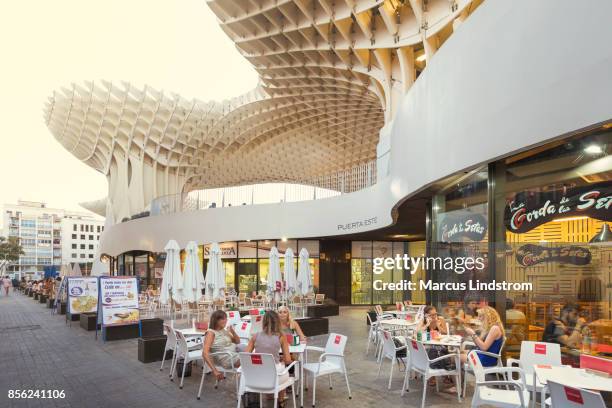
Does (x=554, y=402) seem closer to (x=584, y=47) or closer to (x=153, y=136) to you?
(x=584, y=47)

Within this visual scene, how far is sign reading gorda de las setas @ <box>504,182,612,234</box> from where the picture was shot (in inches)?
204

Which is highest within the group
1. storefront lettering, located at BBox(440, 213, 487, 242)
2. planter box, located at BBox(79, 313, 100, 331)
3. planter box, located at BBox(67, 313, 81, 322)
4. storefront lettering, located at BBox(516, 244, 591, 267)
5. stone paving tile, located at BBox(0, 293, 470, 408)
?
storefront lettering, located at BBox(440, 213, 487, 242)

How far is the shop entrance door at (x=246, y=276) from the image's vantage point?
76.8 feet

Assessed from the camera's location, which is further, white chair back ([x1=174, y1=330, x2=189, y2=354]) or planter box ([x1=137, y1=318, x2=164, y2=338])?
planter box ([x1=137, y1=318, x2=164, y2=338])

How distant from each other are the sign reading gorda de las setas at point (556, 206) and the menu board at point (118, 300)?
32.1 ft

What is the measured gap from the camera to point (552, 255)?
5.94m

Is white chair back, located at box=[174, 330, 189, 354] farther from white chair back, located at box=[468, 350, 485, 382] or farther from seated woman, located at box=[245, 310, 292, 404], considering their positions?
white chair back, located at box=[468, 350, 485, 382]

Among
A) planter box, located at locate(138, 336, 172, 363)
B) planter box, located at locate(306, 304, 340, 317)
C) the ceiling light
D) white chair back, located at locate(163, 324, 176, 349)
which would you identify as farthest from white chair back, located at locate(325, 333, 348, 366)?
planter box, located at locate(306, 304, 340, 317)

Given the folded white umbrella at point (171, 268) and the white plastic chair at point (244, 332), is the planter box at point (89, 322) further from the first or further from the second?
the white plastic chair at point (244, 332)

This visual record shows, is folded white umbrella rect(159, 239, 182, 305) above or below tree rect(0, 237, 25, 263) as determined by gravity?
above

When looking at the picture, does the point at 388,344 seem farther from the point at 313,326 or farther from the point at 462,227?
the point at 313,326

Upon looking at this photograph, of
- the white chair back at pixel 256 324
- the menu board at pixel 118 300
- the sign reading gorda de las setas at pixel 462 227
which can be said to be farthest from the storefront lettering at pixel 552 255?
the menu board at pixel 118 300

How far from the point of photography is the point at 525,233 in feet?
20.6

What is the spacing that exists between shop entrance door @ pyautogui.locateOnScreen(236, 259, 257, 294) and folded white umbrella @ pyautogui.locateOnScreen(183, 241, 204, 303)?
8.41m
